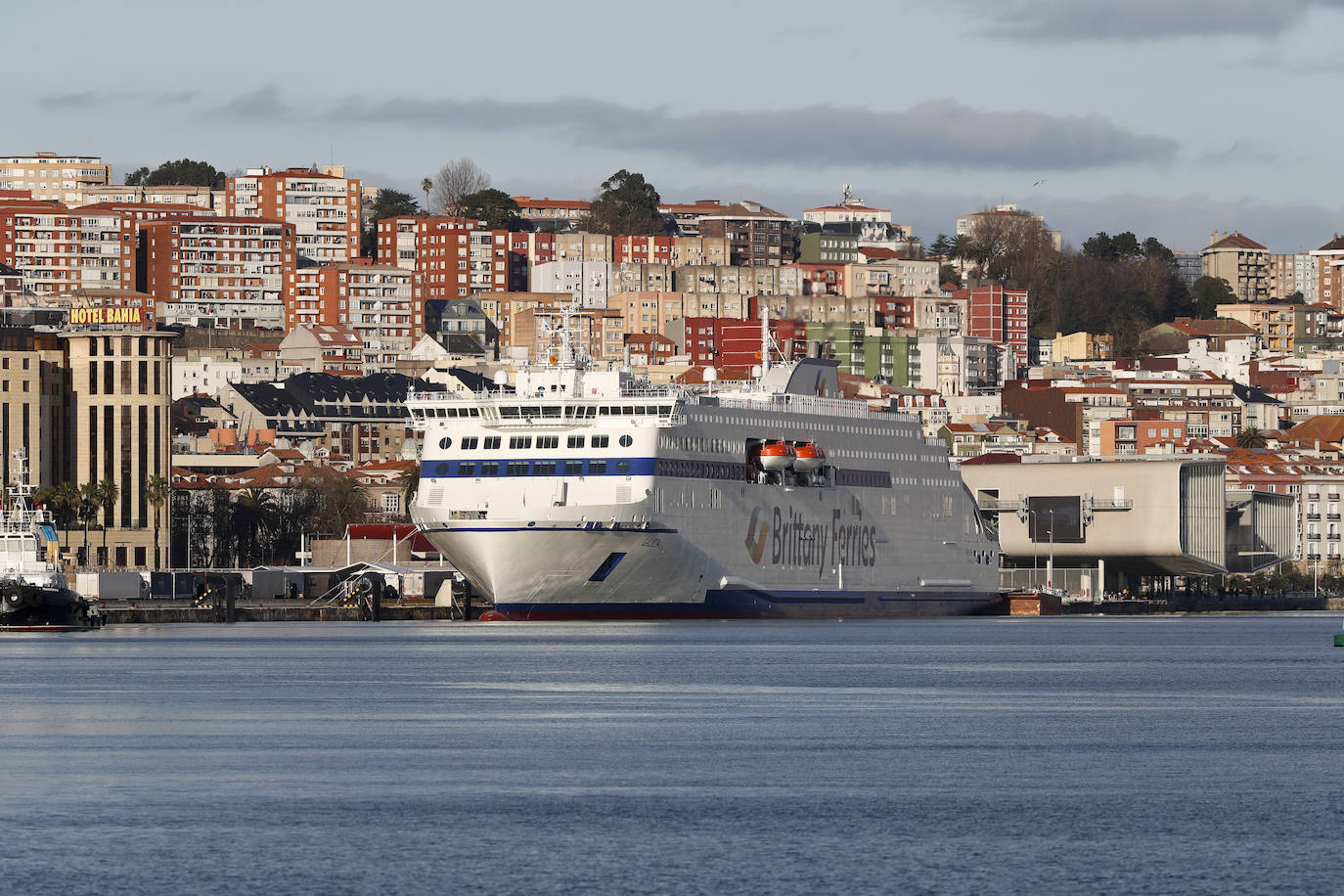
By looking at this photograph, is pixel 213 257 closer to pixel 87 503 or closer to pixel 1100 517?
pixel 87 503

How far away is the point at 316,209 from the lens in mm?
186500

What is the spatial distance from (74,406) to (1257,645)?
64.3m

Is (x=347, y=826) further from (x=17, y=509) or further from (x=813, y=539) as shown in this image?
(x=813, y=539)

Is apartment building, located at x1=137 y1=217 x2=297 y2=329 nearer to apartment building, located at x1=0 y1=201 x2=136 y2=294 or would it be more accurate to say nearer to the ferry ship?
apartment building, located at x1=0 y1=201 x2=136 y2=294

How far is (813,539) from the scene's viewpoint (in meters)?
80.7

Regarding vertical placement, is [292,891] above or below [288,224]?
below

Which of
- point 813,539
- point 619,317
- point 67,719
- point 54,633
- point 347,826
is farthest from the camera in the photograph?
point 619,317

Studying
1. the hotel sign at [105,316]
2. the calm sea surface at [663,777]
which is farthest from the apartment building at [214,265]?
Answer: the calm sea surface at [663,777]

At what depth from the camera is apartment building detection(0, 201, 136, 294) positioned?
171750 mm

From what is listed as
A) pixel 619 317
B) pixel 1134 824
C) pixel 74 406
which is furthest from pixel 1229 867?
pixel 619 317

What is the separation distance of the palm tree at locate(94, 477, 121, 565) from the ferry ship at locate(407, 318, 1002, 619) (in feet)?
101

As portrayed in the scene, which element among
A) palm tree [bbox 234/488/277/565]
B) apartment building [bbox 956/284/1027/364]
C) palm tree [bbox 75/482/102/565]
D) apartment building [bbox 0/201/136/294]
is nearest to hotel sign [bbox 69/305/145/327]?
palm tree [bbox 234/488/277/565]

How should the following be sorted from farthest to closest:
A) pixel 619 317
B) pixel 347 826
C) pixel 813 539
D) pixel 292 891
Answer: pixel 619 317 < pixel 813 539 < pixel 347 826 < pixel 292 891

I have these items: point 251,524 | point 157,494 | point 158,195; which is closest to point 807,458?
point 251,524
